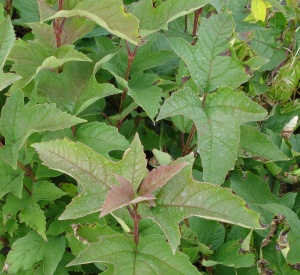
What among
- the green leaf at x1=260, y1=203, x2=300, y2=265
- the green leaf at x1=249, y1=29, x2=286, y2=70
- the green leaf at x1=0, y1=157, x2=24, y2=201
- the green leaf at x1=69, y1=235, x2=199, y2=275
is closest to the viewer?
the green leaf at x1=69, y1=235, x2=199, y2=275

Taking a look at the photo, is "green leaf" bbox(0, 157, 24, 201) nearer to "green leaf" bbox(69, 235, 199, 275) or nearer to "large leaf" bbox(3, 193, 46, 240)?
"large leaf" bbox(3, 193, 46, 240)

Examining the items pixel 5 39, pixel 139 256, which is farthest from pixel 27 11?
pixel 139 256

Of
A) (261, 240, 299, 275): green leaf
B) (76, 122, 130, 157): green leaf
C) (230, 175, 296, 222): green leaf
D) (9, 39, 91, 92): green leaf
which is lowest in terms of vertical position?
(261, 240, 299, 275): green leaf

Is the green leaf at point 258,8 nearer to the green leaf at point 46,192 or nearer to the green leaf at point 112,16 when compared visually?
the green leaf at point 112,16

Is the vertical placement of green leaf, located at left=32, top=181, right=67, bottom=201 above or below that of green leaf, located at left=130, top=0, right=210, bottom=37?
below

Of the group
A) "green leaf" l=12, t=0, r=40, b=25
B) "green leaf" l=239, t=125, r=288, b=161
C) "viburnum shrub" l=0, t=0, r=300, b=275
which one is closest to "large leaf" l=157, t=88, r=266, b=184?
"viburnum shrub" l=0, t=0, r=300, b=275

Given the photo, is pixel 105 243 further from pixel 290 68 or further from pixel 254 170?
pixel 290 68

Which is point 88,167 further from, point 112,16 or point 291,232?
point 291,232

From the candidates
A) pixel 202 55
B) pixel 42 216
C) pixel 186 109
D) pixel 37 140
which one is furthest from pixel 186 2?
pixel 42 216
